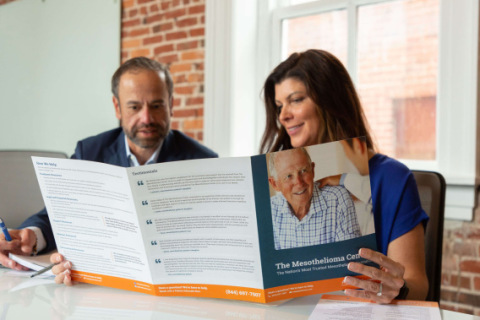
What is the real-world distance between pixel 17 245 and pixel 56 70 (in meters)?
2.64

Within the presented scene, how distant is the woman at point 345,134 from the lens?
1.25 meters

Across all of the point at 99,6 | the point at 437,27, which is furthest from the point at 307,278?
the point at 99,6

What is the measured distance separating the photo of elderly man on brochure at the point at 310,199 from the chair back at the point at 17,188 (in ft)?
4.54

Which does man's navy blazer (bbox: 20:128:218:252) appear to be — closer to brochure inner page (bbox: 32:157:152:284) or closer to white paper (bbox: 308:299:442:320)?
brochure inner page (bbox: 32:157:152:284)

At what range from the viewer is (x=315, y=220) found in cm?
95

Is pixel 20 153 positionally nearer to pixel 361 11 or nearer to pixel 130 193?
pixel 130 193

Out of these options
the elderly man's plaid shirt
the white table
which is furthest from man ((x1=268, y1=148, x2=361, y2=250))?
the white table

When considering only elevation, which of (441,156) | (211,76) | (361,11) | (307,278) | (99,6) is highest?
(99,6)

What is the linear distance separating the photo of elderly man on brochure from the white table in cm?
14

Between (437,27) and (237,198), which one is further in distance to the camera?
(437,27)

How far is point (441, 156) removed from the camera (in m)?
2.20

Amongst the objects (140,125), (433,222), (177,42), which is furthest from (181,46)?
(433,222)

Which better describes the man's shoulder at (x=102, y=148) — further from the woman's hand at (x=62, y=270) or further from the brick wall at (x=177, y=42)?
the brick wall at (x=177, y=42)

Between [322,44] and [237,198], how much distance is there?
6.55 ft
